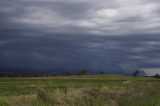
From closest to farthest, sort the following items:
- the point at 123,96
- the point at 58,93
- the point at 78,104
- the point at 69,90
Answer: the point at 78,104, the point at 58,93, the point at 69,90, the point at 123,96

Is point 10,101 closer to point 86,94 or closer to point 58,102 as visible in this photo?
point 58,102

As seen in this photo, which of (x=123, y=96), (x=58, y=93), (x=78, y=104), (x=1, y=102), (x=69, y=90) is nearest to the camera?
(x=1, y=102)

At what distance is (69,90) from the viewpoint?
80.9ft

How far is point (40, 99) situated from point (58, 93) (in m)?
1.39

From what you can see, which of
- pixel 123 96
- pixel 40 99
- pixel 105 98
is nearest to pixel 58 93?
pixel 40 99

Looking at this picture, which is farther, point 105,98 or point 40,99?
point 105,98

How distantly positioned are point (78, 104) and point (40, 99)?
2.21 m

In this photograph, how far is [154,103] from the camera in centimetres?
2398

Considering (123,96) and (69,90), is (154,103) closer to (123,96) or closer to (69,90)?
(123,96)

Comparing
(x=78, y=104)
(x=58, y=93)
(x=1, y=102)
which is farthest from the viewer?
(x=58, y=93)

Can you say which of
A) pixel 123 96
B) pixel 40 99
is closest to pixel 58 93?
pixel 40 99

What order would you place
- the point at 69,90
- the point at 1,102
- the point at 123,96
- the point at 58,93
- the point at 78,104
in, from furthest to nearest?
the point at 123,96 < the point at 69,90 < the point at 58,93 < the point at 78,104 < the point at 1,102

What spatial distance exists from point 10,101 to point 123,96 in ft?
29.5

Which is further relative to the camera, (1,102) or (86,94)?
(86,94)
